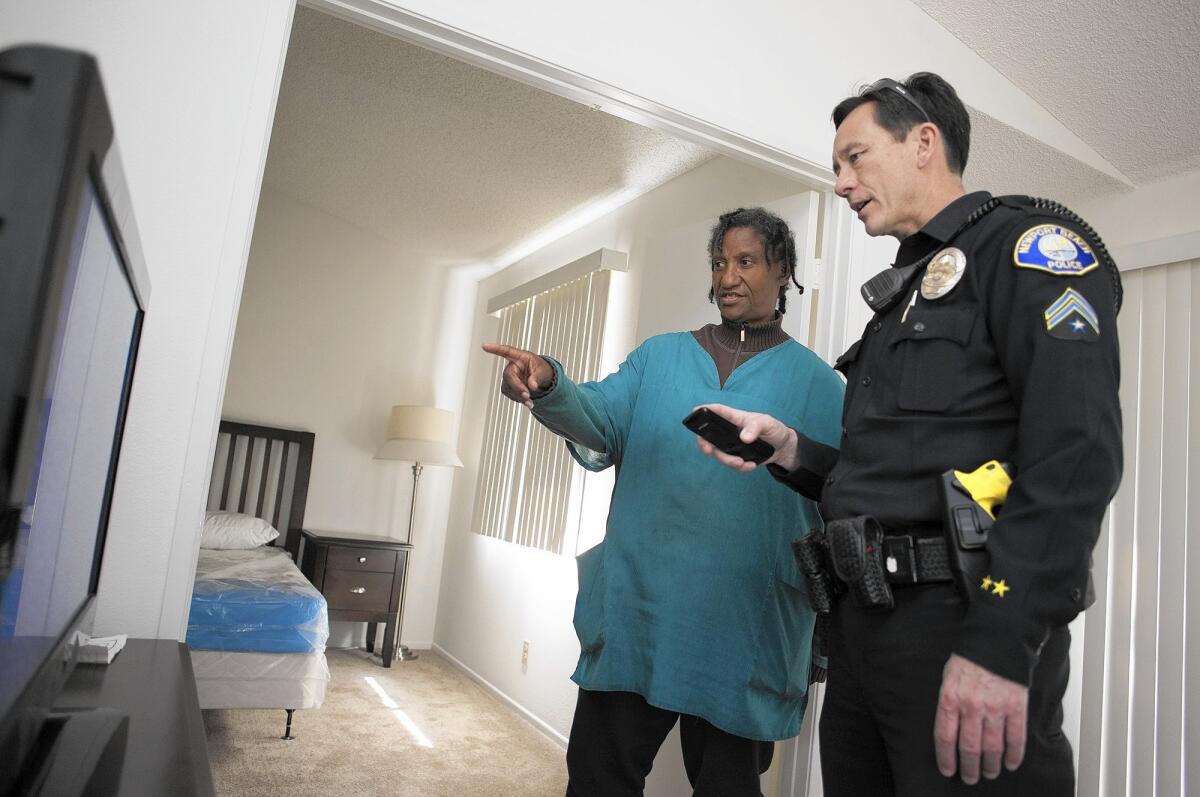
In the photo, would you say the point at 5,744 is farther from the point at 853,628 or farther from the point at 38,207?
the point at 853,628

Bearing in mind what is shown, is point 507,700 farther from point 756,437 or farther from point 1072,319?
point 1072,319

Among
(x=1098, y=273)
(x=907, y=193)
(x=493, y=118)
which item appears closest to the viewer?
(x=1098, y=273)

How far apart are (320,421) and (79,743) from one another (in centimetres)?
434

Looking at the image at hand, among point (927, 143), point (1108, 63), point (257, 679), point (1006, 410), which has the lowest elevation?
point (257, 679)

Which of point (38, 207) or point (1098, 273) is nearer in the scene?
point (38, 207)

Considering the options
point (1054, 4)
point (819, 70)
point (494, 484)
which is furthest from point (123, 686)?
point (494, 484)

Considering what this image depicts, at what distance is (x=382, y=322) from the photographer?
5250 mm

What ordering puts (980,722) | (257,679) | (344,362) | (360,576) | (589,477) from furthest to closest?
1. (344,362)
2. (360,576)
3. (589,477)
4. (257,679)
5. (980,722)

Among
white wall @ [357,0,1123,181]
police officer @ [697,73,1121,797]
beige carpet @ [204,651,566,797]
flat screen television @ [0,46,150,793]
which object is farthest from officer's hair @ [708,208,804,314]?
beige carpet @ [204,651,566,797]

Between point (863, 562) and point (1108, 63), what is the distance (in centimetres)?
201

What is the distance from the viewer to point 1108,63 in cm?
231

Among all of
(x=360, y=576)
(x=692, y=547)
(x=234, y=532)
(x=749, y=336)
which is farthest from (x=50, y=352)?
(x=360, y=576)

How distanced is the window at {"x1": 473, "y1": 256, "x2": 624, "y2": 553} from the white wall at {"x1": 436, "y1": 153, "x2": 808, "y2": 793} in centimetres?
10

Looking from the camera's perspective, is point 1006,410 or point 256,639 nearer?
point 1006,410
